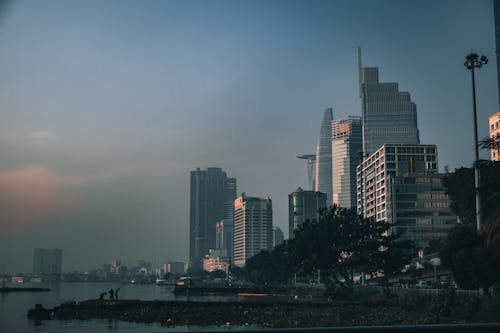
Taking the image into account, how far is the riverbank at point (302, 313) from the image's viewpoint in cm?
4266

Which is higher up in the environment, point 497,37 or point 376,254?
point 497,37

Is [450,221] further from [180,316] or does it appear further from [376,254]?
[180,316]

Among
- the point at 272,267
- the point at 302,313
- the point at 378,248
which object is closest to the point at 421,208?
the point at 272,267

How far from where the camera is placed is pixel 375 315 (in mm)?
50031

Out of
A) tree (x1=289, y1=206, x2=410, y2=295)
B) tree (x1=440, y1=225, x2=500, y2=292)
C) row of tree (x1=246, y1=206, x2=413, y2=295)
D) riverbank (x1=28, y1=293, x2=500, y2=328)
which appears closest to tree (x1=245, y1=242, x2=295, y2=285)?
tree (x1=289, y1=206, x2=410, y2=295)

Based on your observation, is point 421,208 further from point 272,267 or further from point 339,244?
point 339,244

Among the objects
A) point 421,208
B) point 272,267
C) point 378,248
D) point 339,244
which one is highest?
point 421,208

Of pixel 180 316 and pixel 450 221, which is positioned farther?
pixel 450 221

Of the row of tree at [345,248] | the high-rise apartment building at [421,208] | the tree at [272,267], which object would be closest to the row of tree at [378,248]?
the row of tree at [345,248]

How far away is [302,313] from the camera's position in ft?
171

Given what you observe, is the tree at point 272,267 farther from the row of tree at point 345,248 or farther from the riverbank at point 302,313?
the riverbank at point 302,313

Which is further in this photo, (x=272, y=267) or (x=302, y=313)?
(x=272, y=267)

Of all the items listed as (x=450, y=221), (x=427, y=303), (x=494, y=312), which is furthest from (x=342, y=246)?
(x=450, y=221)

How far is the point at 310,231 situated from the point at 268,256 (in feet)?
262
